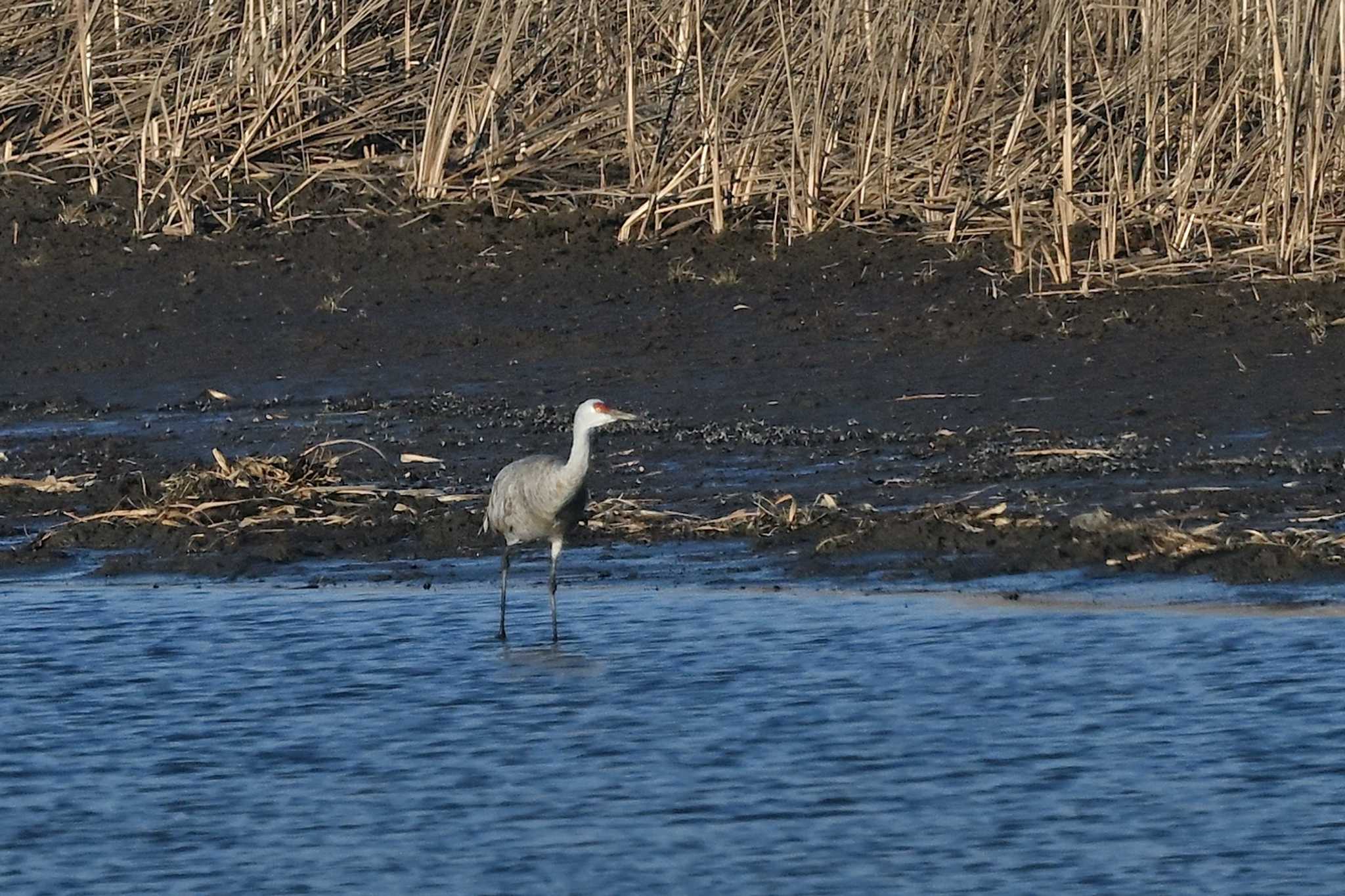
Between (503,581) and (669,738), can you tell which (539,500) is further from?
(669,738)

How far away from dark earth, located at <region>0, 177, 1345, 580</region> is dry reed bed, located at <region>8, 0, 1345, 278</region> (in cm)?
29

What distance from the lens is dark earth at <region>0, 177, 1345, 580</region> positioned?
977cm

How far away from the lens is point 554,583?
891 centimetres

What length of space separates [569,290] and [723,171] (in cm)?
118

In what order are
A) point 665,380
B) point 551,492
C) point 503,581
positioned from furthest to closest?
point 665,380 < point 503,581 < point 551,492

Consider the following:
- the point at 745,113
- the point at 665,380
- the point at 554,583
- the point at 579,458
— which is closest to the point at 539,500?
the point at 579,458

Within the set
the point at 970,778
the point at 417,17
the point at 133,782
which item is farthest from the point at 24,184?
the point at 970,778

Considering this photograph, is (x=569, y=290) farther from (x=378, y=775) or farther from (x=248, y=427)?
(x=378, y=775)

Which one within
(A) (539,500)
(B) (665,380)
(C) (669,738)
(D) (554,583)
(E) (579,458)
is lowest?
(C) (669,738)

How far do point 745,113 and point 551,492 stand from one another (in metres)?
5.99

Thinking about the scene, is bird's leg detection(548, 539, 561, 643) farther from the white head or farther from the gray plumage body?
the white head

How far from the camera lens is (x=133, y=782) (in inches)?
269

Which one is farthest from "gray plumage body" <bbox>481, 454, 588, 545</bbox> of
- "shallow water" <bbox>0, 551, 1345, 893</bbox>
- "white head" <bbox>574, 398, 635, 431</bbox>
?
"shallow water" <bbox>0, 551, 1345, 893</bbox>

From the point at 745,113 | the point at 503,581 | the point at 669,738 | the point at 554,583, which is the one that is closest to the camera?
the point at 669,738
